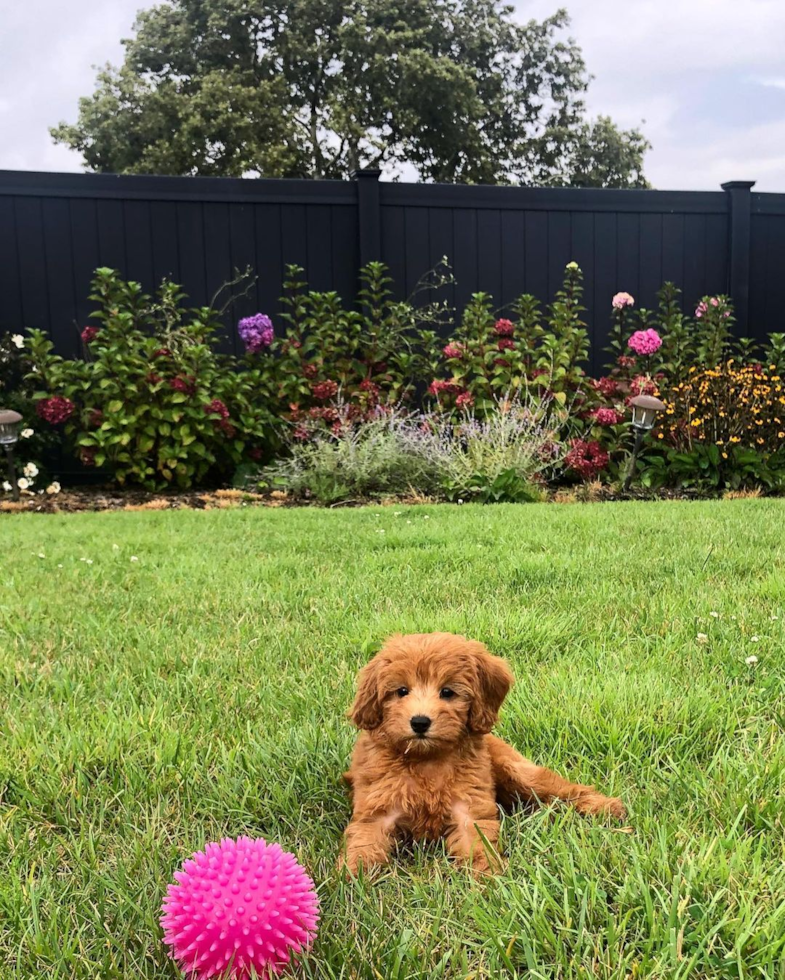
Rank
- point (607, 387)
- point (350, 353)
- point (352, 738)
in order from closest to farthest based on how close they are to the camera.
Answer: point (352, 738), point (607, 387), point (350, 353)

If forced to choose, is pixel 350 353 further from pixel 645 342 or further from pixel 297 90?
pixel 297 90

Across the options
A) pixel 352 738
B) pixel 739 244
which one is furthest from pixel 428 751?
pixel 739 244

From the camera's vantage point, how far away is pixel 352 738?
1700mm

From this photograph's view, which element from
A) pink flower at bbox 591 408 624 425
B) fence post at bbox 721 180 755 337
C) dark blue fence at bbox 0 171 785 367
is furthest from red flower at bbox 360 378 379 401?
fence post at bbox 721 180 755 337

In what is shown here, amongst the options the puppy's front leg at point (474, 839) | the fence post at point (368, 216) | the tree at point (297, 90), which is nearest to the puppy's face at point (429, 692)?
the puppy's front leg at point (474, 839)

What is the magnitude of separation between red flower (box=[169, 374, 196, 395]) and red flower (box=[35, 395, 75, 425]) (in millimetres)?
865

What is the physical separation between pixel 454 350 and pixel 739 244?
3.57m

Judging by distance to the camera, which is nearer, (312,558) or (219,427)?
(312,558)

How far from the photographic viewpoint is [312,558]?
346 cm

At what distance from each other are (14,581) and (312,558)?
1.20 meters

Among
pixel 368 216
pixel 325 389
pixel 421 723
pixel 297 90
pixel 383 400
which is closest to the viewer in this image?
pixel 421 723

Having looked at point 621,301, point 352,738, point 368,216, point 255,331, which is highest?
point 368,216

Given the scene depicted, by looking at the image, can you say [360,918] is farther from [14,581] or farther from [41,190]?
[41,190]

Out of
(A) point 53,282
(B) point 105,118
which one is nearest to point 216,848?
(A) point 53,282
